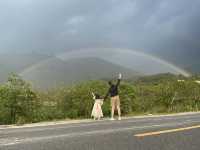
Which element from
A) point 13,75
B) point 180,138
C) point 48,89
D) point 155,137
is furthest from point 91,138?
point 48,89

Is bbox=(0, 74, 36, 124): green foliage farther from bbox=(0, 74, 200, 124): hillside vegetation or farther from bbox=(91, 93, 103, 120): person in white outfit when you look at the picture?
bbox=(91, 93, 103, 120): person in white outfit

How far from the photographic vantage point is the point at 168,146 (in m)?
7.54

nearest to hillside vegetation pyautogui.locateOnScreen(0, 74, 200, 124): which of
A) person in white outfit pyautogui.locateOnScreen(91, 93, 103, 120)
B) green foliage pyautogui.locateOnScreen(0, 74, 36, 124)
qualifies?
green foliage pyautogui.locateOnScreen(0, 74, 36, 124)

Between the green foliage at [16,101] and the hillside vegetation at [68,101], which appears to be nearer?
the green foliage at [16,101]

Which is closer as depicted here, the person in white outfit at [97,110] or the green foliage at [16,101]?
the green foliage at [16,101]

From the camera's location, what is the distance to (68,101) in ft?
67.1

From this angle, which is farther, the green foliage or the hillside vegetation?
the hillside vegetation

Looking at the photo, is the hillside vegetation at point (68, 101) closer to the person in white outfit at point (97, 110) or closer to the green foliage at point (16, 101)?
the green foliage at point (16, 101)

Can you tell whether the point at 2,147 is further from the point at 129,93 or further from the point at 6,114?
the point at 129,93

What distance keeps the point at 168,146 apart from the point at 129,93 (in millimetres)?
15083

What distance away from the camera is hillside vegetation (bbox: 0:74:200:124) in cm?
1834

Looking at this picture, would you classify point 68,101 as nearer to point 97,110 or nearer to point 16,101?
point 97,110

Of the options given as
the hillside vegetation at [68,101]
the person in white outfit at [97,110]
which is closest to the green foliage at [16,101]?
the hillside vegetation at [68,101]

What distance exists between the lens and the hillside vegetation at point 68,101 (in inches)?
722
